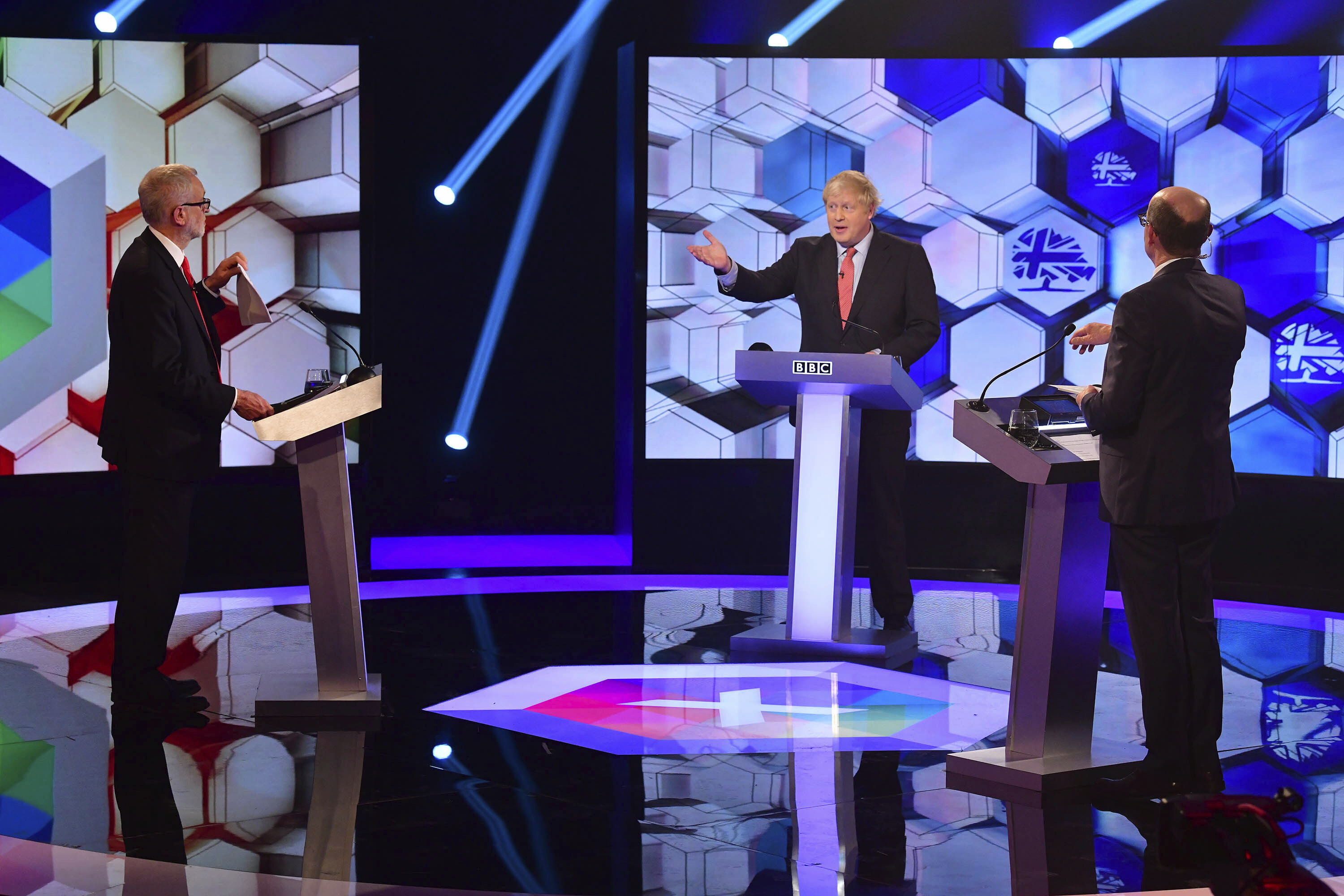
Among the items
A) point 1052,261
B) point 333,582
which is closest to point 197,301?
point 333,582

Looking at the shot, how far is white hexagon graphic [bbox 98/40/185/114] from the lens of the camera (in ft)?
17.6

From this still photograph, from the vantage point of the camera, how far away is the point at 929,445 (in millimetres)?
5953

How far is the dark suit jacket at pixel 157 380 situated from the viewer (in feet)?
11.2

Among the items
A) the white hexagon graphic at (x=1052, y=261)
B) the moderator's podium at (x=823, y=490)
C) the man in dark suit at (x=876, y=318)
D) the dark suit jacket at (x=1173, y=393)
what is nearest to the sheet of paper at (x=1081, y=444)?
the dark suit jacket at (x=1173, y=393)

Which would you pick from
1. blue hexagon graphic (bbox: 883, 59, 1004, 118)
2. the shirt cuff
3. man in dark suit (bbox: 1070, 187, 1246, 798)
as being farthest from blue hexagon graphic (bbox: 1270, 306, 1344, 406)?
man in dark suit (bbox: 1070, 187, 1246, 798)

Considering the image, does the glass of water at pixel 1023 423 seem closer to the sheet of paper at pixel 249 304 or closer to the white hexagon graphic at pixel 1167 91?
the sheet of paper at pixel 249 304

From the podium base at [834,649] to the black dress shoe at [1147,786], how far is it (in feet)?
4.46

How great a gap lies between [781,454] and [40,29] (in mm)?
3769

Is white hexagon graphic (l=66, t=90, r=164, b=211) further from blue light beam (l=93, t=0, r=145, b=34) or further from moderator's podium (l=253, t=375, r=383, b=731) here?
moderator's podium (l=253, t=375, r=383, b=731)

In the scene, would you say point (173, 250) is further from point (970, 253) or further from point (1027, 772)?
point (970, 253)

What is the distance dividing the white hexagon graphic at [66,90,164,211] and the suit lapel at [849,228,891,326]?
10.2ft

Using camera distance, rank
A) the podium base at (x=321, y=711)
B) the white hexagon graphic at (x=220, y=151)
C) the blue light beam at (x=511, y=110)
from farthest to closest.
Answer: the blue light beam at (x=511, y=110) → the white hexagon graphic at (x=220, y=151) → the podium base at (x=321, y=711)

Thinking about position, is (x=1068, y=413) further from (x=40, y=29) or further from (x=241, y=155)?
(x=40, y=29)

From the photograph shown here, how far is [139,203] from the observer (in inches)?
201
